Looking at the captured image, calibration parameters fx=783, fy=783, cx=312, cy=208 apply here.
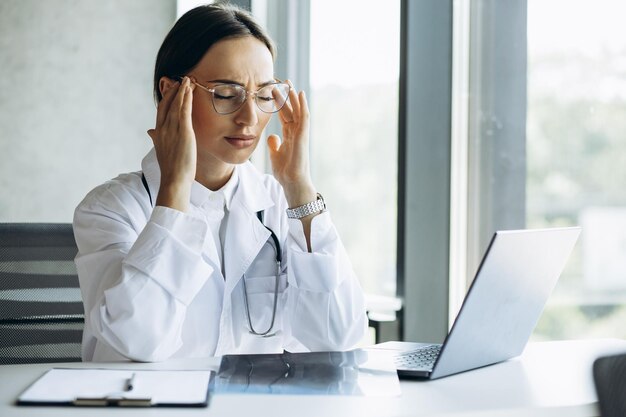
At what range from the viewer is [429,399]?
112 cm

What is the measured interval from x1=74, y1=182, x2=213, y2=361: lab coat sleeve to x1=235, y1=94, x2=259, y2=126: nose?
0.93 ft

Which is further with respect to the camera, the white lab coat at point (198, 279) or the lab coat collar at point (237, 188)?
the lab coat collar at point (237, 188)

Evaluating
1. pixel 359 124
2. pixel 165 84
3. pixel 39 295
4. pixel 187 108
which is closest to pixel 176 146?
pixel 187 108

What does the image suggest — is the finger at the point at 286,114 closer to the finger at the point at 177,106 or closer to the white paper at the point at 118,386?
the finger at the point at 177,106

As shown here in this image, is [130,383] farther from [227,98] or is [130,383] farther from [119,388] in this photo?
[227,98]

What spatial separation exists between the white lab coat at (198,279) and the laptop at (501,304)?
35cm

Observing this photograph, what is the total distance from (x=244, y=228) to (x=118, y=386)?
71 centimetres

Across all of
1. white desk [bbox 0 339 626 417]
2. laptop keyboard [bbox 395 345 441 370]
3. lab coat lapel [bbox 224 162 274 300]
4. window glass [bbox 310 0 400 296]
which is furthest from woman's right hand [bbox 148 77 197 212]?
window glass [bbox 310 0 400 296]

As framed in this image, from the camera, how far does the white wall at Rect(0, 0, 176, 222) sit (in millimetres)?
3451

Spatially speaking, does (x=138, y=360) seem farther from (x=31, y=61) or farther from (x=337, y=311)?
(x=31, y=61)

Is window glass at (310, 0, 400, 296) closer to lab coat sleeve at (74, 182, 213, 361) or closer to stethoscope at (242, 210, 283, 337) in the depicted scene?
stethoscope at (242, 210, 283, 337)

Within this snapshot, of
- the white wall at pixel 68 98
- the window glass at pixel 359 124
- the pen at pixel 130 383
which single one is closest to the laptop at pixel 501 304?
the pen at pixel 130 383

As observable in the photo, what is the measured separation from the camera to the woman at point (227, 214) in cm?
158

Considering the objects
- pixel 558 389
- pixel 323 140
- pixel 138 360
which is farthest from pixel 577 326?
pixel 323 140
